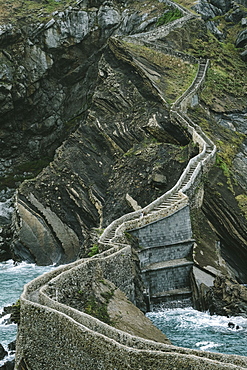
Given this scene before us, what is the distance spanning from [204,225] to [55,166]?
72.1ft

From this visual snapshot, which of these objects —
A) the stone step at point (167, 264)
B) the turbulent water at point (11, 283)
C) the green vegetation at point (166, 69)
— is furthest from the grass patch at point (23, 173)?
the stone step at point (167, 264)

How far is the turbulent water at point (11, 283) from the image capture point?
1244 inches

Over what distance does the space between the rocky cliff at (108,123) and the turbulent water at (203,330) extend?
4.81m

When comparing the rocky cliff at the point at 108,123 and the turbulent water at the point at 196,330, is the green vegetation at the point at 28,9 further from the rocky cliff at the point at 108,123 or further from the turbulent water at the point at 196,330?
the turbulent water at the point at 196,330

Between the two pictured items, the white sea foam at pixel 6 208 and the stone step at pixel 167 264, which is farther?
the white sea foam at pixel 6 208

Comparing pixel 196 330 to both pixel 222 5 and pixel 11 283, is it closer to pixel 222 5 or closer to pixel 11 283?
pixel 11 283

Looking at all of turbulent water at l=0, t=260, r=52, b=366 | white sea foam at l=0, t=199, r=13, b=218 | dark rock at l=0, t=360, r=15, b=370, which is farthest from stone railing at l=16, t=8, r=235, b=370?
white sea foam at l=0, t=199, r=13, b=218

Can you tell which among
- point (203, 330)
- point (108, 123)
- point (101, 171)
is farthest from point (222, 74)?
point (203, 330)

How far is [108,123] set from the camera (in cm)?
5575

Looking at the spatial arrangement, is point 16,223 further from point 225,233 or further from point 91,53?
point 91,53

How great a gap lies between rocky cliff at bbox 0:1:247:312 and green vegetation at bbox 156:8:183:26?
322 millimetres

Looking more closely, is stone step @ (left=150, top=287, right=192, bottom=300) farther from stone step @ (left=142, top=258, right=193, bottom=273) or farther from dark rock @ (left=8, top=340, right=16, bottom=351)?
dark rock @ (left=8, top=340, right=16, bottom=351)

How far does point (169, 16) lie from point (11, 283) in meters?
51.8

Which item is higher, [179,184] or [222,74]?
[222,74]
